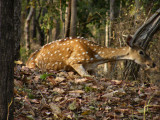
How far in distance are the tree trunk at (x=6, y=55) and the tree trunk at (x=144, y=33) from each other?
15.5 feet

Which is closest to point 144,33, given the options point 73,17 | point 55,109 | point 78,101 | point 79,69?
point 79,69

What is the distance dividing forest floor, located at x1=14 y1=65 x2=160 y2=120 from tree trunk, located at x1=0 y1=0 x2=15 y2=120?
557mm

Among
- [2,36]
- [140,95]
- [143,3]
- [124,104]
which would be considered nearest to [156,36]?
[143,3]

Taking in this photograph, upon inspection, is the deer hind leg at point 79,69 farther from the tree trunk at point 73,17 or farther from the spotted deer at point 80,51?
the tree trunk at point 73,17

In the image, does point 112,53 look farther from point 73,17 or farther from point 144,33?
point 73,17

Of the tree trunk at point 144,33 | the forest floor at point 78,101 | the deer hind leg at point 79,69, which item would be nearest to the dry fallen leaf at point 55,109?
the forest floor at point 78,101

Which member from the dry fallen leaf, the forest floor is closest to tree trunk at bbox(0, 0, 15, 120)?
the forest floor

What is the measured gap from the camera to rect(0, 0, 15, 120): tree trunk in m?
2.86

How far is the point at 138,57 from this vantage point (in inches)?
298

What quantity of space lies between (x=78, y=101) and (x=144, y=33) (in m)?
3.77

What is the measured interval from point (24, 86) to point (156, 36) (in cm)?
544

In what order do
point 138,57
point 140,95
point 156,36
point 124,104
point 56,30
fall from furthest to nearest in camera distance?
point 56,30 → point 156,36 → point 138,57 → point 140,95 → point 124,104

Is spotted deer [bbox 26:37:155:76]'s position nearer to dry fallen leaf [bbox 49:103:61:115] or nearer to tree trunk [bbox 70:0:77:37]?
tree trunk [bbox 70:0:77:37]

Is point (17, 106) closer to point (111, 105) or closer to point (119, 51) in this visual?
point (111, 105)
